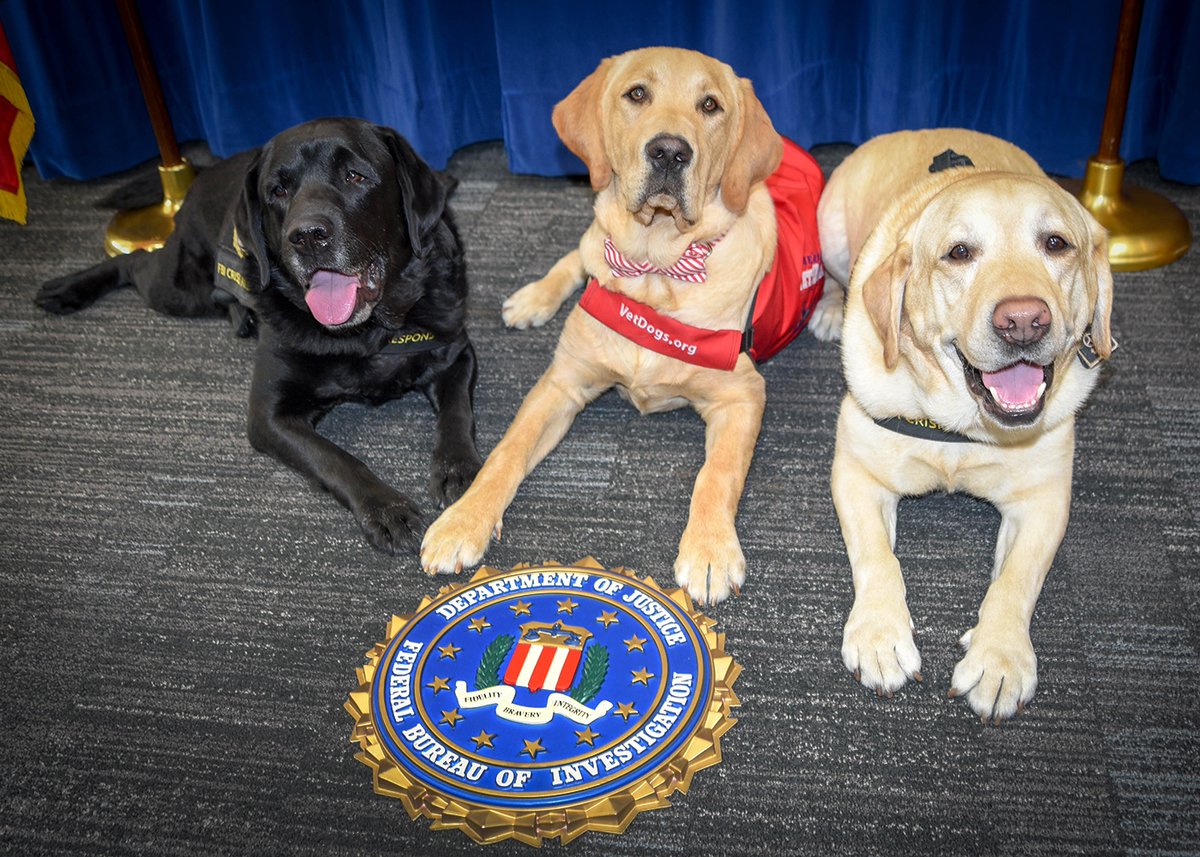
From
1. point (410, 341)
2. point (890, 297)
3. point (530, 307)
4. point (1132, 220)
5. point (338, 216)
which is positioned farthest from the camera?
point (1132, 220)

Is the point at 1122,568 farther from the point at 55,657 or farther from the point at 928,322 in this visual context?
the point at 55,657

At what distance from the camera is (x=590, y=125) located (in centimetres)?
270

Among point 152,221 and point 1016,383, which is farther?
point 152,221

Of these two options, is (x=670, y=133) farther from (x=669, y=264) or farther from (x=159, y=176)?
(x=159, y=176)

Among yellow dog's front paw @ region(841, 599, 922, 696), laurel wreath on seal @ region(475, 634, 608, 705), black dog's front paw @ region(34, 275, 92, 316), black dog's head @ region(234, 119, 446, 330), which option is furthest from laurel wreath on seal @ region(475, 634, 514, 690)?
black dog's front paw @ region(34, 275, 92, 316)

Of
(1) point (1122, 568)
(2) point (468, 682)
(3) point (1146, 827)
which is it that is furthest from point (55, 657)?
(1) point (1122, 568)

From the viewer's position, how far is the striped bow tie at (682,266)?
107 inches

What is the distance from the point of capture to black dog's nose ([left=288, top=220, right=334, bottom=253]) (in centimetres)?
258

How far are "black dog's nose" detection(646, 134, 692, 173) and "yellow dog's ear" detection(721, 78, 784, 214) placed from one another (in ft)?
0.68

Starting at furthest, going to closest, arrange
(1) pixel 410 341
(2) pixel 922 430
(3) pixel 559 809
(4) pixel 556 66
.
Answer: (4) pixel 556 66 → (1) pixel 410 341 → (2) pixel 922 430 → (3) pixel 559 809

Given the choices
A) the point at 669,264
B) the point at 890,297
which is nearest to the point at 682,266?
the point at 669,264

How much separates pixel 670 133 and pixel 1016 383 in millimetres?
1048

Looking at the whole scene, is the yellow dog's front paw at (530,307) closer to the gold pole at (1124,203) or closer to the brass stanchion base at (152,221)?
the brass stanchion base at (152,221)

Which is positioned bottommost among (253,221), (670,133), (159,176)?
(159,176)
